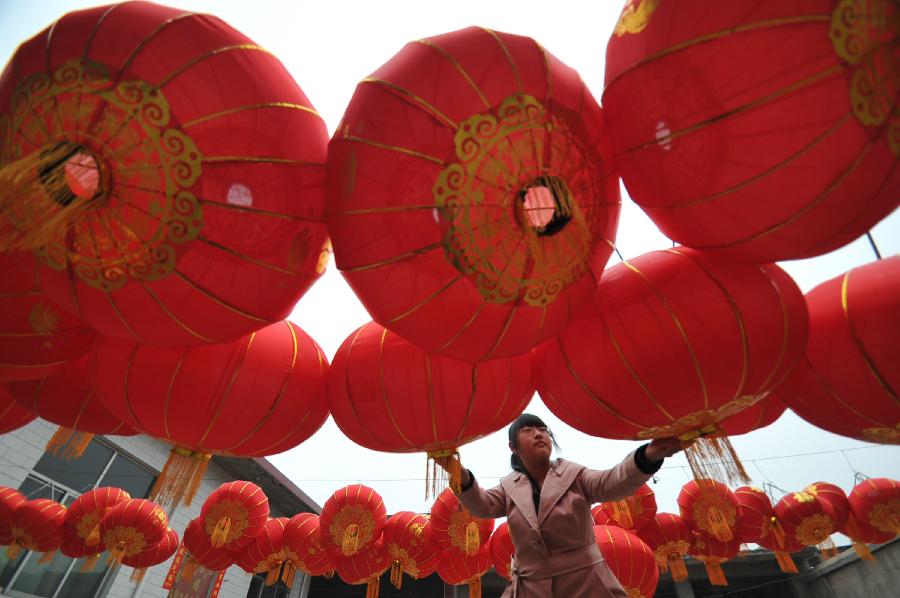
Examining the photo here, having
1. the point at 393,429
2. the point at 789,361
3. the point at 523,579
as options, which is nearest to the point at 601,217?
the point at 789,361

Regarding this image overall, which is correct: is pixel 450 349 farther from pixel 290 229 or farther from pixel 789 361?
pixel 789 361

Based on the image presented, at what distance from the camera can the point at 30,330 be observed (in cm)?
219

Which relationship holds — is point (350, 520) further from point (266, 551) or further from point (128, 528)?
point (128, 528)

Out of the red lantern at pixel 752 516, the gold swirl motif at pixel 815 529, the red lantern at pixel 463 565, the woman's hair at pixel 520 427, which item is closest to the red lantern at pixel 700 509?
the red lantern at pixel 752 516

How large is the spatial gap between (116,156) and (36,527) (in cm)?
699

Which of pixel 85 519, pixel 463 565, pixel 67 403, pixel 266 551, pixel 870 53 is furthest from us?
pixel 266 551

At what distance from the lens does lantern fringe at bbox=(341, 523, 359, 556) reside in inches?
210

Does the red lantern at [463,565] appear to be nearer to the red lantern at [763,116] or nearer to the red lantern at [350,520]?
the red lantern at [350,520]

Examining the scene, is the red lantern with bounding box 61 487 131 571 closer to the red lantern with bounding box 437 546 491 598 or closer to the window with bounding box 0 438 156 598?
the window with bounding box 0 438 156 598

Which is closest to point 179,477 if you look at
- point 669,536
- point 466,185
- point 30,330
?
point 30,330

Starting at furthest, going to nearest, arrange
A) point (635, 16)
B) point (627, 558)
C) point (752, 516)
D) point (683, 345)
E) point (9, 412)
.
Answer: point (752, 516) → point (627, 558) → point (9, 412) → point (683, 345) → point (635, 16)

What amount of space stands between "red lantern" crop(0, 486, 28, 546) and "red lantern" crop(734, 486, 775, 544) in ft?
31.3

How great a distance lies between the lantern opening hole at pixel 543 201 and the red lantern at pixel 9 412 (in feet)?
11.9

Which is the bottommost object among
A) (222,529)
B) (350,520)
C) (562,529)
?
(562,529)
